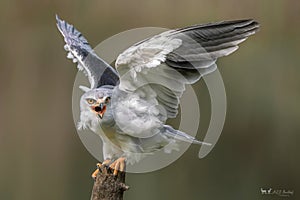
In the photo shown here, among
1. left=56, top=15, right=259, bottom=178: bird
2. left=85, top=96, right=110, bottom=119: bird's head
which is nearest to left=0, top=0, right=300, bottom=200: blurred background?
left=56, top=15, right=259, bottom=178: bird

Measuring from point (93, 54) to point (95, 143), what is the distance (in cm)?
28

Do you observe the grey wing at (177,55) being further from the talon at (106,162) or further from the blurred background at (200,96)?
the blurred background at (200,96)

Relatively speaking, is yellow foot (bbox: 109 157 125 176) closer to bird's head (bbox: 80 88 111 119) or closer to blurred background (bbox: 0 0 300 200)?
bird's head (bbox: 80 88 111 119)

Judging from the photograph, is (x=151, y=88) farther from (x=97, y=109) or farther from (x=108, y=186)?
(x=108, y=186)

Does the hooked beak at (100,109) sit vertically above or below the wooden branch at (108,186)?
above

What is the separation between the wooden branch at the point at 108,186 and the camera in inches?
83.4

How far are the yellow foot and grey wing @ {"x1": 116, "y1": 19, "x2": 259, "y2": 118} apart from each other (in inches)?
8.2

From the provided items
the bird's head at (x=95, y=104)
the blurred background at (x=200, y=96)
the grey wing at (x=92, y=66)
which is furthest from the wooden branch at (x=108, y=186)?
the blurred background at (x=200, y=96)

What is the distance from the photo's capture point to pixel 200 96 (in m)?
3.52

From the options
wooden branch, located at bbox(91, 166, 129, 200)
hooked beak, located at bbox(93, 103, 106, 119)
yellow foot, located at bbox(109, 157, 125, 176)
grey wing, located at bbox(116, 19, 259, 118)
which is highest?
grey wing, located at bbox(116, 19, 259, 118)

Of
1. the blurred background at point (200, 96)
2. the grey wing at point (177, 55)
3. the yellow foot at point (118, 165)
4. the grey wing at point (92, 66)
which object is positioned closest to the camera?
the grey wing at point (177, 55)

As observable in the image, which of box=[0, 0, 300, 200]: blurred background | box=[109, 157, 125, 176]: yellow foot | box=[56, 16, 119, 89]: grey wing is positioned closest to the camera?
box=[109, 157, 125, 176]: yellow foot

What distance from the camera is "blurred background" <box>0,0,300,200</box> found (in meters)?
3.64

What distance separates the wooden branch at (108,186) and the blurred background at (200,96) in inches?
56.1
